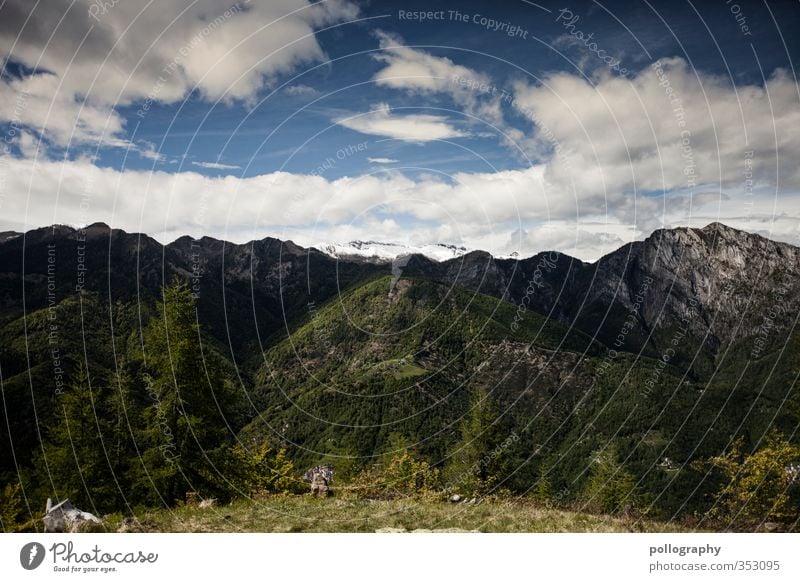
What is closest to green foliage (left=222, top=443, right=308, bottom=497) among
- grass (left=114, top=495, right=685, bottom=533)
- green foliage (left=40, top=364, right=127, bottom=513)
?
grass (left=114, top=495, right=685, bottom=533)

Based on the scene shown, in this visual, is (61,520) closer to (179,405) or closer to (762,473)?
(179,405)

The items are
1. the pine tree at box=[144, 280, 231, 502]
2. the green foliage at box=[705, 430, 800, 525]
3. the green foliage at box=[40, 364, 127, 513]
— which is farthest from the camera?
the green foliage at box=[40, 364, 127, 513]

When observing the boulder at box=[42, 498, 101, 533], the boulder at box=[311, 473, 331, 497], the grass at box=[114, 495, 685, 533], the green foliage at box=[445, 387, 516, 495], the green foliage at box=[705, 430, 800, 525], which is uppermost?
the boulder at box=[42, 498, 101, 533]

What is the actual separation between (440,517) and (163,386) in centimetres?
1257

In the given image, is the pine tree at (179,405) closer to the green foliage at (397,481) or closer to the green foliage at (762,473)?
the green foliage at (397,481)

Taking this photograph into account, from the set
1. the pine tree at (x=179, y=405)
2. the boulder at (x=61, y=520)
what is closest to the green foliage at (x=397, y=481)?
the pine tree at (x=179, y=405)

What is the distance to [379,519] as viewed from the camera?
14.4 meters

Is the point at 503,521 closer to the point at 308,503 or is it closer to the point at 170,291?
the point at 308,503

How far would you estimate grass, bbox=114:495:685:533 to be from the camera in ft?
44.2

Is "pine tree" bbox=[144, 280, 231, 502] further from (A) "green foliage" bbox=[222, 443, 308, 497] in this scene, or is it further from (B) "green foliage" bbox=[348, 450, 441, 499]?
(B) "green foliage" bbox=[348, 450, 441, 499]

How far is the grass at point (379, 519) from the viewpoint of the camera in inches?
531

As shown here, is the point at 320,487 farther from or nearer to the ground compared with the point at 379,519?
nearer to the ground

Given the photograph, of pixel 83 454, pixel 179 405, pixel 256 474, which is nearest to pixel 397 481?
pixel 256 474

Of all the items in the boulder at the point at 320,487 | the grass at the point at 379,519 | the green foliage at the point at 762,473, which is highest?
the grass at the point at 379,519
